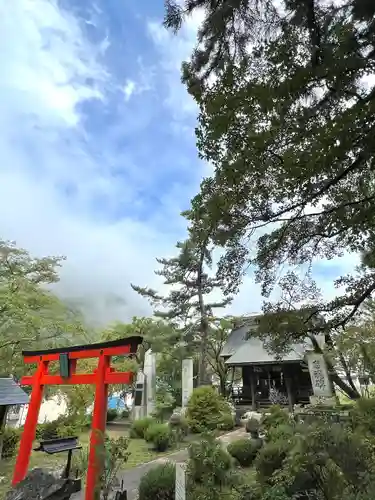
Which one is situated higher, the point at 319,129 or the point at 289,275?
the point at 319,129

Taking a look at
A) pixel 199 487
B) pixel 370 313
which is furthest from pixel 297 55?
pixel 370 313

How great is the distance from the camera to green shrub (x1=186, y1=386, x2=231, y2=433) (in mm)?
12602

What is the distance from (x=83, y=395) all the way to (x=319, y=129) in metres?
12.7

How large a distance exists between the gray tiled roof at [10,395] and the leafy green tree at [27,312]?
204 centimetres

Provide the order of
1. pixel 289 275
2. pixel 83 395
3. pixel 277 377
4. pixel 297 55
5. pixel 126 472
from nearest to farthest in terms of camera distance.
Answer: pixel 297 55 → pixel 289 275 → pixel 126 472 → pixel 83 395 → pixel 277 377

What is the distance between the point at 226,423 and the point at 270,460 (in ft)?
27.4

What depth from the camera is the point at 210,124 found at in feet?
13.7

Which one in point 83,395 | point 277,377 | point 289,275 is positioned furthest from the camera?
point 277,377

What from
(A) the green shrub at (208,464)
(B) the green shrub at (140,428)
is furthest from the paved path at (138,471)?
(B) the green shrub at (140,428)

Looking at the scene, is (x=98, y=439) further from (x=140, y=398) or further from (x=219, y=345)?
(x=219, y=345)

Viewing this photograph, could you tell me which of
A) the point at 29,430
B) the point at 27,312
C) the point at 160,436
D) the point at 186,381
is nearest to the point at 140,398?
the point at 186,381

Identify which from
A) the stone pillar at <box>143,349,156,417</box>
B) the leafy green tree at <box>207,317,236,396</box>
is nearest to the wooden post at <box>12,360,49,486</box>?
the stone pillar at <box>143,349,156,417</box>

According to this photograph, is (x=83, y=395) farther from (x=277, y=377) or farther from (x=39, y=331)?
(x=277, y=377)

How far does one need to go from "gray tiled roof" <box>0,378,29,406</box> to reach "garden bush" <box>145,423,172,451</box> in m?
4.76
